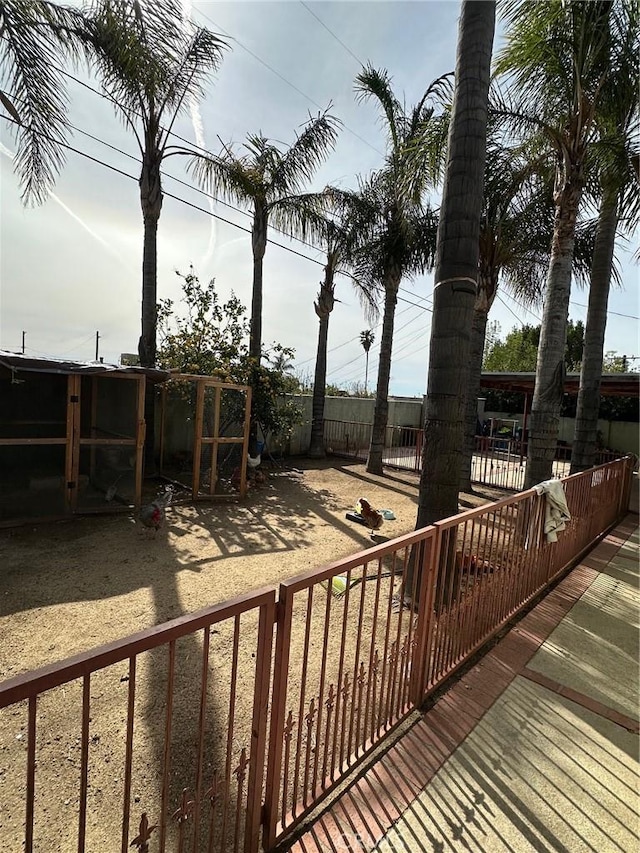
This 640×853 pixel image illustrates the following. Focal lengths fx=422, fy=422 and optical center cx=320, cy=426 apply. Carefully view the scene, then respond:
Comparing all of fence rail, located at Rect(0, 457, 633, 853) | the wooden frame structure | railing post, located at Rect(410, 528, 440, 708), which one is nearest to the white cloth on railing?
fence rail, located at Rect(0, 457, 633, 853)

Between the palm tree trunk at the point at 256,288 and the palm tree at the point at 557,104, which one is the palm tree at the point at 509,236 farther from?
the palm tree trunk at the point at 256,288

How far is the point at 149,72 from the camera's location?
6.09 metres

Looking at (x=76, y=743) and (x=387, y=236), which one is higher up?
(x=387, y=236)

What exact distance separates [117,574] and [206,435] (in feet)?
16.5

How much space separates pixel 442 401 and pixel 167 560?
327 centimetres

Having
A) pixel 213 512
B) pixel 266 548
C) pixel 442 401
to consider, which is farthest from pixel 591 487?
pixel 213 512

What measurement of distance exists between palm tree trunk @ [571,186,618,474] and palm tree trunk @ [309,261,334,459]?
255 inches

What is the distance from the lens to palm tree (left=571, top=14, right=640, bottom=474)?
4578mm

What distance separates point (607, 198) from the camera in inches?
218

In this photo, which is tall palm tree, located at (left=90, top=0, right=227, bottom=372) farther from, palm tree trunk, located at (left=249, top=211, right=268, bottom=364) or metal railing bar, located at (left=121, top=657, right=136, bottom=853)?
metal railing bar, located at (left=121, top=657, right=136, bottom=853)

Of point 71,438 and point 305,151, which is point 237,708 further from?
point 305,151

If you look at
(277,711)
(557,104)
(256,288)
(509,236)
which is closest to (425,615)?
(277,711)

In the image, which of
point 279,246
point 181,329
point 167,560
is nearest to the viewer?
point 167,560

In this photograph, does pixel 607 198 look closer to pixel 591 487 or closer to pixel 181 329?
pixel 591 487
